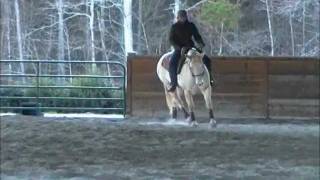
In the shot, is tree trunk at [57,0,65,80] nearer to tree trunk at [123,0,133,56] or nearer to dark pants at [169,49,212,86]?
tree trunk at [123,0,133,56]

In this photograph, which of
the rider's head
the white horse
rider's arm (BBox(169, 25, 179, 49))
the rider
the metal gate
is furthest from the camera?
the metal gate

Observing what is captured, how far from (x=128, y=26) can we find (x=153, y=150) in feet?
15.5

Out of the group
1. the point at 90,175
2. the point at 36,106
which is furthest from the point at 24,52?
the point at 90,175

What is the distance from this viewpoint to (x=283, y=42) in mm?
14477

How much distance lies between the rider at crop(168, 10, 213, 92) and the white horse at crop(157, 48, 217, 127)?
0.11 meters

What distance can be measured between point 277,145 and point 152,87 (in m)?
5.04

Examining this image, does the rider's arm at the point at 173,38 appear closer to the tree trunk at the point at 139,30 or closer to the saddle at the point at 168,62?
A: the saddle at the point at 168,62

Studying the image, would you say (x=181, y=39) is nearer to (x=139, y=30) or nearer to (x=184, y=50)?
(x=184, y=50)

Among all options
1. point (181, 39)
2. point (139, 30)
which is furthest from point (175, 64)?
point (139, 30)

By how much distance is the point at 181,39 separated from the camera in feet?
35.7

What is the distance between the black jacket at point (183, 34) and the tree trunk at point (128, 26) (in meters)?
1.20

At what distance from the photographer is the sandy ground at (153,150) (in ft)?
22.3

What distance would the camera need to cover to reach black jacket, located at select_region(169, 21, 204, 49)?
34.3 ft

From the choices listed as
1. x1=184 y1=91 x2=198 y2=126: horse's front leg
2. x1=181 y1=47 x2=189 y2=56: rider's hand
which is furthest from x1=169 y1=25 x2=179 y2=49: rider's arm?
x1=184 y1=91 x2=198 y2=126: horse's front leg
